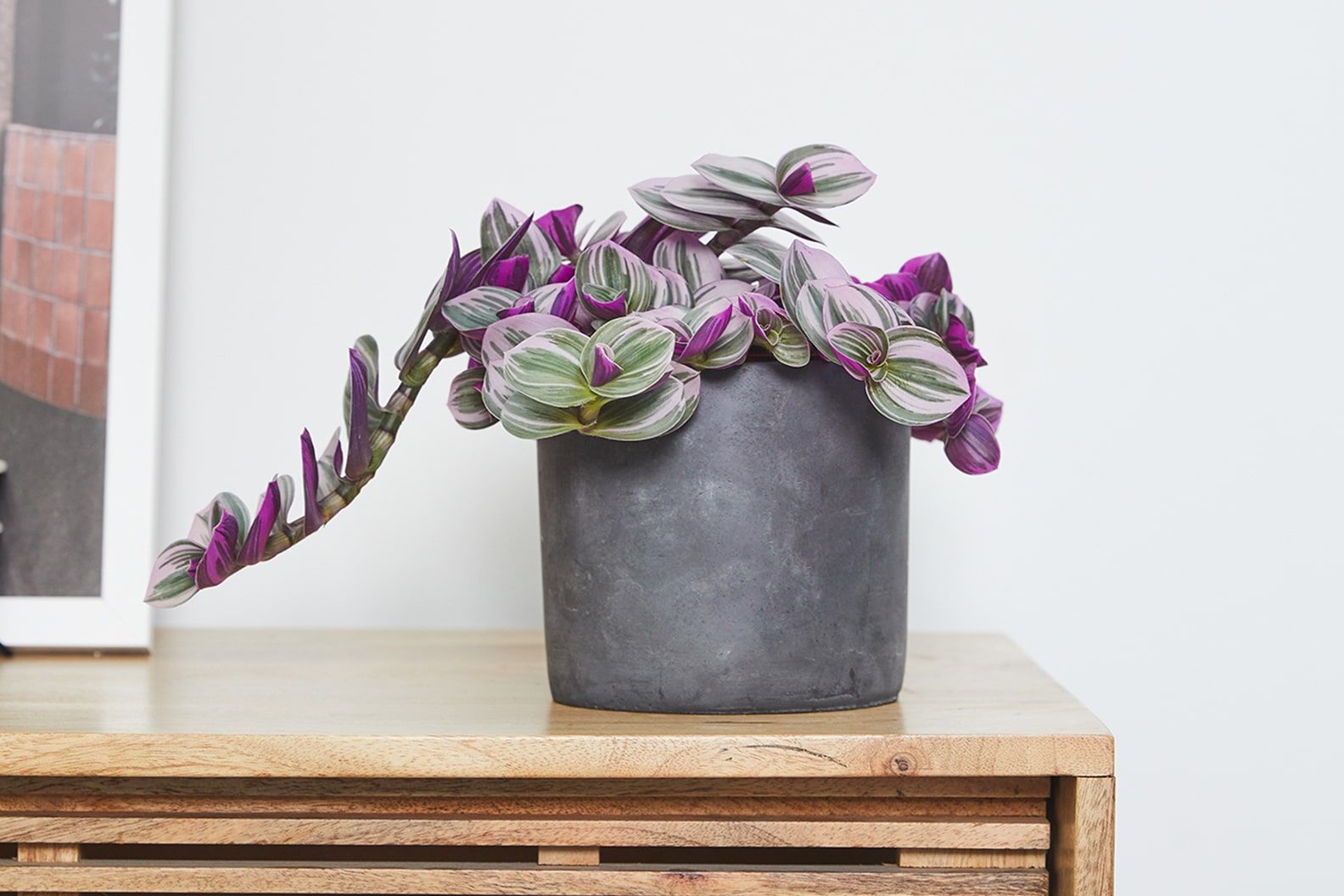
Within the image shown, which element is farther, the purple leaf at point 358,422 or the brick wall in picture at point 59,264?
the brick wall in picture at point 59,264

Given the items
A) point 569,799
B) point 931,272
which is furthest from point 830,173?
point 569,799

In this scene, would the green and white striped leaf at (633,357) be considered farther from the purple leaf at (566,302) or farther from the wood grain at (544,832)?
the wood grain at (544,832)

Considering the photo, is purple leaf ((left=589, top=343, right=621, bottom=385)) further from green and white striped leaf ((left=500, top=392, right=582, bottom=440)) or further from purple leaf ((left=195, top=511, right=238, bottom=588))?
purple leaf ((left=195, top=511, right=238, bottom=588))

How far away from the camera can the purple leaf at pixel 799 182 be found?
2.13ft

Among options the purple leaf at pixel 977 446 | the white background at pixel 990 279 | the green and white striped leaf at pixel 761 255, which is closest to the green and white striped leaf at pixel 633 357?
the green and white striped leaf at pixel 761 255

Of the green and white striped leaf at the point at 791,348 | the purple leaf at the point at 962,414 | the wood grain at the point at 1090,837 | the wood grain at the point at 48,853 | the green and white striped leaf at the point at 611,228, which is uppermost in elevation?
the green and white striped leaf at the point at 611,228

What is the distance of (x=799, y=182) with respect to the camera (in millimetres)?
651

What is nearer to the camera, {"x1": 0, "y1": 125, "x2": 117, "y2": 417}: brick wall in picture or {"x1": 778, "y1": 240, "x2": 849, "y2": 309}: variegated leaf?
{"x1": 778, "y1": 240, "x2": 849, "y2": 309}: variegated leaf

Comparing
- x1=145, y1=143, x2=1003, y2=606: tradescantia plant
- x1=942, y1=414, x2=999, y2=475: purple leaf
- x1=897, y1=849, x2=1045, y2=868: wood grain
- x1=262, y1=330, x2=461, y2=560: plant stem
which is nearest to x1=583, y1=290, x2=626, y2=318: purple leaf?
x1=145, y1=143, x2=1003, y2=606: tradescantia plant

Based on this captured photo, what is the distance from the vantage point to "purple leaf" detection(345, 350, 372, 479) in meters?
0.65

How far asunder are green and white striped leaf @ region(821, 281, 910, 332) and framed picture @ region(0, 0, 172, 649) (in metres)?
0.62

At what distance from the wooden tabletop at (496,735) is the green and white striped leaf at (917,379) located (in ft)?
0.55

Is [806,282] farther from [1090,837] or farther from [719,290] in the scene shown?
[1090,837]

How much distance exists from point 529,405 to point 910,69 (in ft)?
2.15
